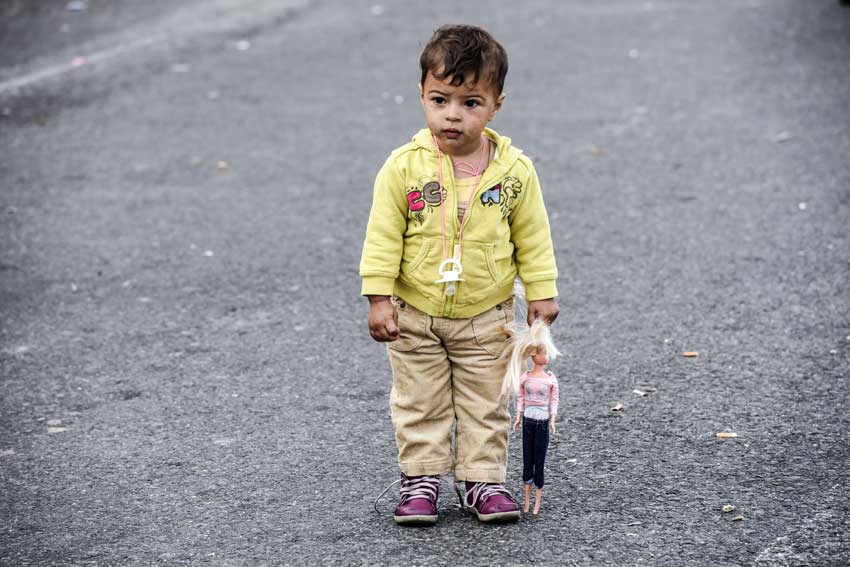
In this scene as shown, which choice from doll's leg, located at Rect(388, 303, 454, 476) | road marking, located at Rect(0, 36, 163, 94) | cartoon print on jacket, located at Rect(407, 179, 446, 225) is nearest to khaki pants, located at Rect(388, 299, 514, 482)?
doll's leg, located at Rect(388, 303, 454, 476)

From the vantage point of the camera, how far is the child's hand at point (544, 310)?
3.54 metres

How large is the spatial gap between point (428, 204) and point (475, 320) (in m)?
0.39

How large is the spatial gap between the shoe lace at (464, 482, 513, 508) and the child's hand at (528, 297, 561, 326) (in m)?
0.52

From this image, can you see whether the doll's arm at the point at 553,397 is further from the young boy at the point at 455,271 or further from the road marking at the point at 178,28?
the road marking at the point at 178,28

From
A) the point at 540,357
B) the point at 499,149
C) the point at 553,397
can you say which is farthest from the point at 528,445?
the point at 499,149

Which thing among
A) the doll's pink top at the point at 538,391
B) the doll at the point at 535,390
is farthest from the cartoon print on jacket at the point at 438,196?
the doll's pink top at the point at 538,391

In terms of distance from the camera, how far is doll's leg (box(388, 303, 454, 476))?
3576 mm

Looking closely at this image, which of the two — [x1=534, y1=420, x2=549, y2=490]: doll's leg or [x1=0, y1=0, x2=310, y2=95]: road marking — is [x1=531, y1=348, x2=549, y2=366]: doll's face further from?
[x1=0, y1=0, x2=310, y2=95]: road marking

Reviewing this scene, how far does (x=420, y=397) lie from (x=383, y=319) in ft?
0.97

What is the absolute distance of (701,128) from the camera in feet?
26.2

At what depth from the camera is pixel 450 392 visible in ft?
12.0

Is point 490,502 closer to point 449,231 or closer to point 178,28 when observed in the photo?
point 449,231

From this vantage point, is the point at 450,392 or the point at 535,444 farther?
the point at 450,392

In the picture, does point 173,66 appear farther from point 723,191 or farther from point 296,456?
point 296,456
